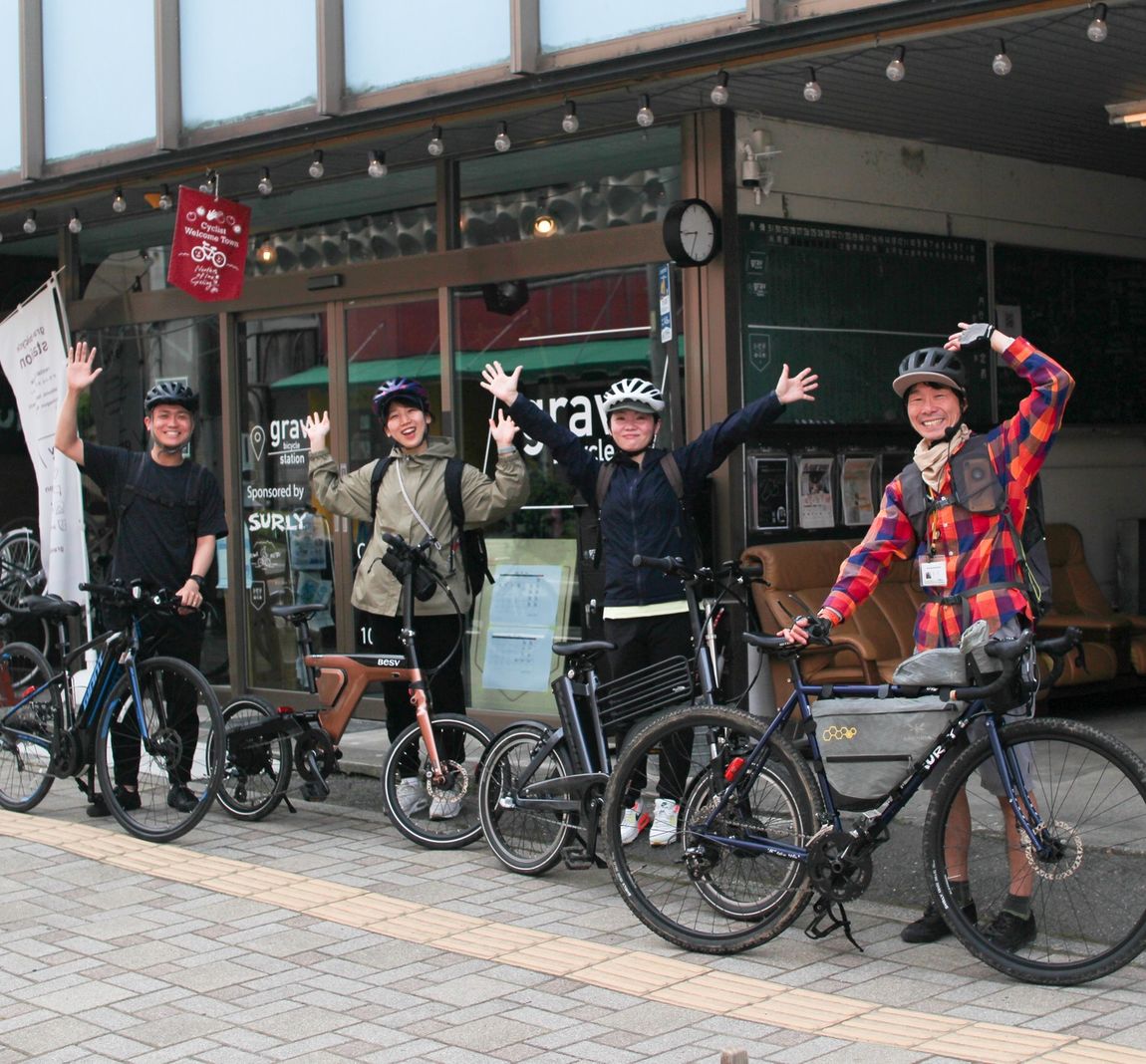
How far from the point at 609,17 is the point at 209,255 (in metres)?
3.25

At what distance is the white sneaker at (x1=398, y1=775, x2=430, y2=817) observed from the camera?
280 inches

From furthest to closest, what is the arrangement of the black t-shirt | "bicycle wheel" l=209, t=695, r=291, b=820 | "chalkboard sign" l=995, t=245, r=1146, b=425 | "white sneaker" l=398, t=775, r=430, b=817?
"chalkboard sign" l=995, t=245, r=1146, b=425 → the black t-shirt → "bicycle wheel" l=209, t=695, r=291, b=820 → "white sneaker" l=398, t=775, r=430, b=817

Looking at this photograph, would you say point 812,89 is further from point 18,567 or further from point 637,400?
point 18,567

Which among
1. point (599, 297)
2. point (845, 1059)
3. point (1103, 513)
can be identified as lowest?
point (845, 1059)

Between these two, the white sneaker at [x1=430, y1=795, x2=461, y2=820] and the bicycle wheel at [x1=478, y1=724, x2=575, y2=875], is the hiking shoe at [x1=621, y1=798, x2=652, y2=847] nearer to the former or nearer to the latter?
the bicycle wheel at [x1=478, y1=724, x2=575, y2=875]

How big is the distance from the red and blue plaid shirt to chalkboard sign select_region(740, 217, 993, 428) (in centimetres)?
312

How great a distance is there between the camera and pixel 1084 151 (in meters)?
9.65

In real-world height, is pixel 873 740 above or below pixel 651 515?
below

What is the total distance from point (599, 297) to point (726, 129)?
1.12 meters

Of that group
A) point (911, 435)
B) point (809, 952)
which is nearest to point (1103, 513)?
point (911, 435)

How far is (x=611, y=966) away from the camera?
5.29 m

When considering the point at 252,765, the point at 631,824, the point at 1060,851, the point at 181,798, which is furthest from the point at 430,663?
the point at 1060,851

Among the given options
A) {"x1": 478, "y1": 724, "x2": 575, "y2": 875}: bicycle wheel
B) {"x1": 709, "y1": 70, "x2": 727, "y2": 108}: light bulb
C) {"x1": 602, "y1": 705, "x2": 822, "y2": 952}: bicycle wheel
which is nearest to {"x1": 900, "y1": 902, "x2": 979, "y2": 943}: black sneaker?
{"x1": 602, "y1": 705, "x2": 822, "y2": 952}: bicycle wheel

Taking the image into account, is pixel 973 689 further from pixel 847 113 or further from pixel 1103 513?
pixel 1103 513
